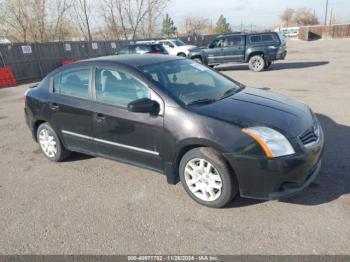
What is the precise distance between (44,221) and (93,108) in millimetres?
1481

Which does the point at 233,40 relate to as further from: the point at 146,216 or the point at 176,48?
the point at 146,216

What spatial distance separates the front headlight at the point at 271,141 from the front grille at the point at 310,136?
23 centimetres

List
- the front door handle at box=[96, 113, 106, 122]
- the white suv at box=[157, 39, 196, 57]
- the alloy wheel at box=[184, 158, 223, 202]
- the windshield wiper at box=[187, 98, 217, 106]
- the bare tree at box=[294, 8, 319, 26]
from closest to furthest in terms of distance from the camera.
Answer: the alloy wheel at box=[184, 158, 223, 202]
the windshield wiper at box=[187, 98, 217, 106]
the front door handle at box=[96, 113, 106, 122]
the white suv at box=[157, 39, 196, 57]
the bare tree at box=[294, 8, 319, 26]

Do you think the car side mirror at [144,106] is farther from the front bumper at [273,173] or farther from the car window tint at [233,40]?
the car window tint at [233,40]

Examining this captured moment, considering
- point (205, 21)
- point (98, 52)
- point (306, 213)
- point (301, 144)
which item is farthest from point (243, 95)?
point (205, 21)

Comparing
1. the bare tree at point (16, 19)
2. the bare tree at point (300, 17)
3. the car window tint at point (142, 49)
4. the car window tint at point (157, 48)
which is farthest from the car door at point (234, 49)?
the bare tree at point (300, 17)

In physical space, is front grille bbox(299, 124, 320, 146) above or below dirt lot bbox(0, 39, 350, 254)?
above

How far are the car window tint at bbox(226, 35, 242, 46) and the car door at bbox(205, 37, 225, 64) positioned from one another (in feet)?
1.06

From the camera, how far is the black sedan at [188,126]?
2984mm

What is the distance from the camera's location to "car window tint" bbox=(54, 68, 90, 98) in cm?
415

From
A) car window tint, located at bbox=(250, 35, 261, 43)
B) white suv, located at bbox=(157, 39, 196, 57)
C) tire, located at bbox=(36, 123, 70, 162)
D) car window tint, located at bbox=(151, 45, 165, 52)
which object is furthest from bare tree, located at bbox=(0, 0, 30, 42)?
tire, located at bbox=(36, 123, 70, 162)

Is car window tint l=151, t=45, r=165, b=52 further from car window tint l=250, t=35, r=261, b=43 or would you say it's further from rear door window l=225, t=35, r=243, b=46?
car window tint l=250, t=35, r=261, b=43

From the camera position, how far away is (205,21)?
80.8 meters

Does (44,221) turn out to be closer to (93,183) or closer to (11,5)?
(93,183)
